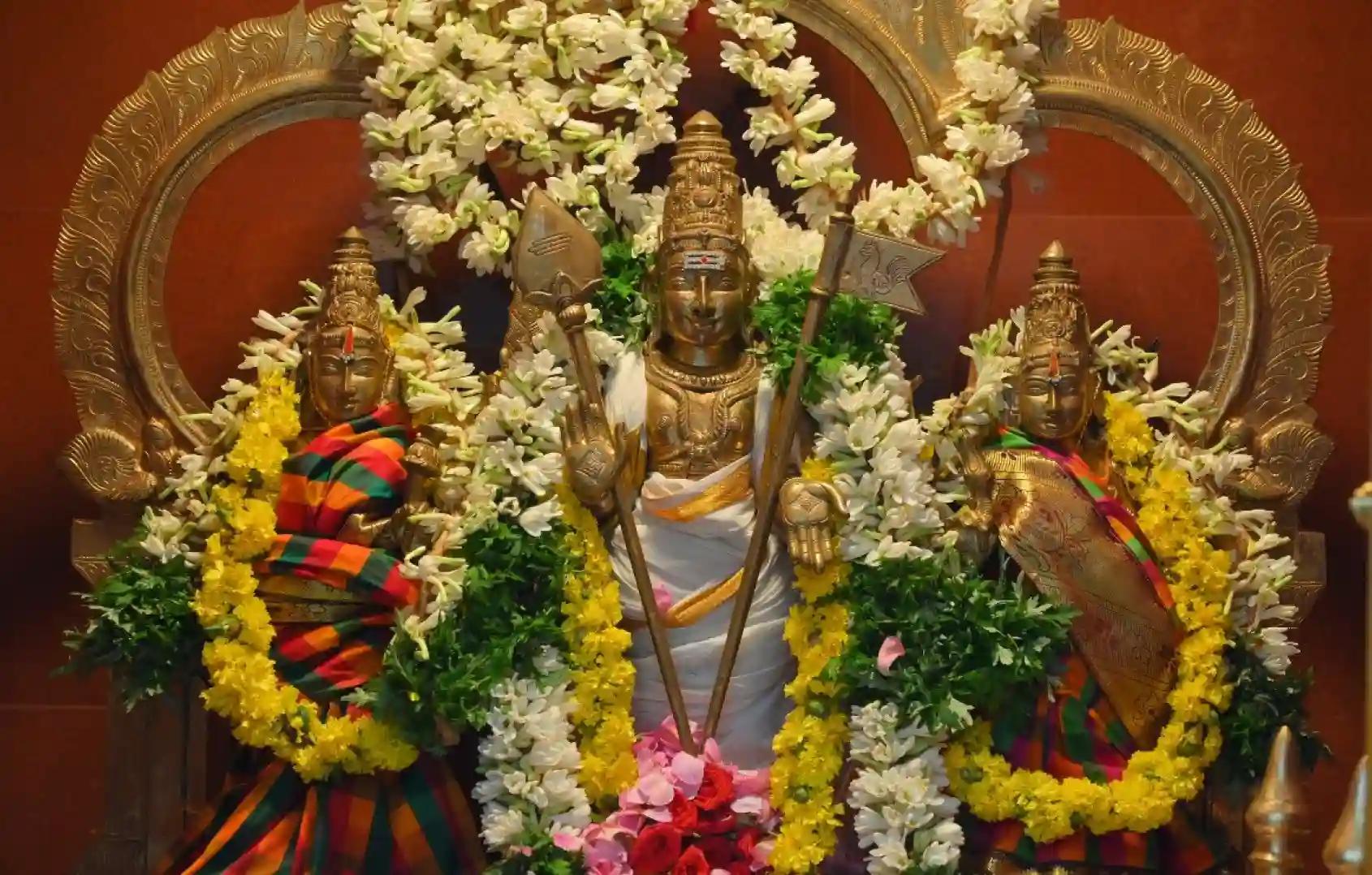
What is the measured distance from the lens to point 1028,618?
4223 mm

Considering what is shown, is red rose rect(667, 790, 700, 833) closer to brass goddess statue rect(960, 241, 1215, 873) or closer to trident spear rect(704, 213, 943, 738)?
trident spear rect(704, 213, 943, 738)

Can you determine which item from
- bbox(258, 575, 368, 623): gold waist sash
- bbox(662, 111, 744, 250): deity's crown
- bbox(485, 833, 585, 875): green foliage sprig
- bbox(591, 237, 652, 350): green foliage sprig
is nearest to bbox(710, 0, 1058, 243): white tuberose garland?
bbox(662, 111, 744, 250): deity's crown

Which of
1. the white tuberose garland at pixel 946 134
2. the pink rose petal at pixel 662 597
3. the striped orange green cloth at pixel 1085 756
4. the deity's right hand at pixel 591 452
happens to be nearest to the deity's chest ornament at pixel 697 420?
the deity's right hand at pixel 591 452

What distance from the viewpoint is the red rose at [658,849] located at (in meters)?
4.16

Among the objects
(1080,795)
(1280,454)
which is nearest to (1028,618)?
(1080,795)

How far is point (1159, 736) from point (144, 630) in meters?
2.02

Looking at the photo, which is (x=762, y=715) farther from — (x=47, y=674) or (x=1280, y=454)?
(x=47, y=674)

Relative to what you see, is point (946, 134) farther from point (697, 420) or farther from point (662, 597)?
point (662, 597)

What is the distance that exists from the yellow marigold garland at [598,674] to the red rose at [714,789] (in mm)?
138

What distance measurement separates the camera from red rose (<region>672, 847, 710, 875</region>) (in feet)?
13.6

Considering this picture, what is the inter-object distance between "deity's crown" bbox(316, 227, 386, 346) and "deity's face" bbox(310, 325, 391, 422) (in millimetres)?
16

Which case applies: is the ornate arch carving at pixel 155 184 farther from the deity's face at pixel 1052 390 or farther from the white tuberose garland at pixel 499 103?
the deity's face at pixel 1052 390

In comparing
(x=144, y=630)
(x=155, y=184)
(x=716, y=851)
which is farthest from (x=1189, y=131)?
(x=144, y=630)

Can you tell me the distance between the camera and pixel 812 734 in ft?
13.9
